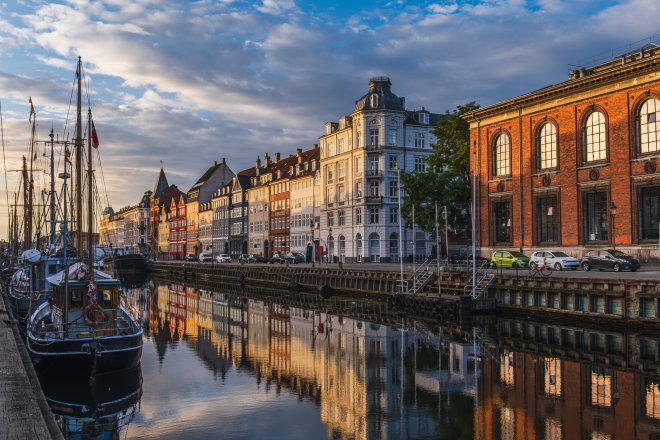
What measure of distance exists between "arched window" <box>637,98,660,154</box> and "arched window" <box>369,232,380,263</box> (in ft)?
130

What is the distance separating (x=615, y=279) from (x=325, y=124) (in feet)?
208

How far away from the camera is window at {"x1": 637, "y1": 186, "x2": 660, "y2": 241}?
1722 inches

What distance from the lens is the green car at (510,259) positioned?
48875mm

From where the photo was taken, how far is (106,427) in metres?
18.6

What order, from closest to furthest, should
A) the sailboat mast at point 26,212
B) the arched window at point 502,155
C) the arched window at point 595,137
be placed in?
1. the arched window at point 595,137
2. the arched window at point 502,155
3. the sailboat mast at point 26,212

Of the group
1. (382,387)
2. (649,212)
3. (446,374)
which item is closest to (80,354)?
(382,387)

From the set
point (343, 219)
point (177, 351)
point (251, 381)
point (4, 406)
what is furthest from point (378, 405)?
point (343, 219)

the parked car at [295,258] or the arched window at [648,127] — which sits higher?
the arched window at [648,127]

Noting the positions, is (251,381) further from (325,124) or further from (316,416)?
(325,124)

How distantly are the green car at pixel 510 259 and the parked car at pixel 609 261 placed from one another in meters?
5.10

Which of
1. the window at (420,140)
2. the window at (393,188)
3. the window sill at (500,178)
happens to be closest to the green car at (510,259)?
the window sill at (500,178)

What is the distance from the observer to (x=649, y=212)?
44188 millimetres

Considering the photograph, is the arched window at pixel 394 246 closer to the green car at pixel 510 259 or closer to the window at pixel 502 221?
the window at pixel 502 221

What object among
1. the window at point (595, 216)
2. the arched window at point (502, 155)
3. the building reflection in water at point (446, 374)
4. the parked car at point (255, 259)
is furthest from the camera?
the parked car at point (255, 259)
